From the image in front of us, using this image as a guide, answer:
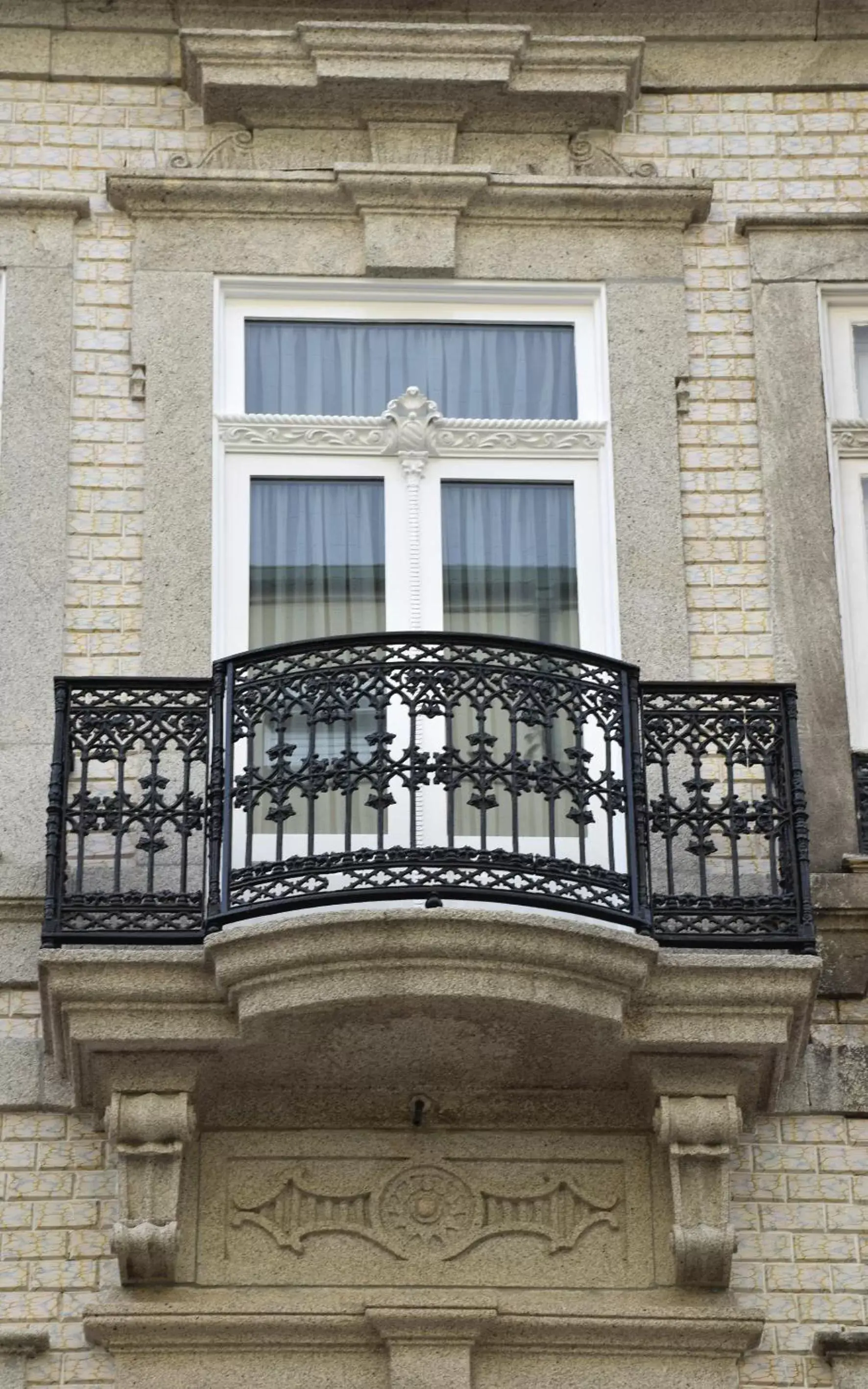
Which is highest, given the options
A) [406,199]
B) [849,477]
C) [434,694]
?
[406,199]

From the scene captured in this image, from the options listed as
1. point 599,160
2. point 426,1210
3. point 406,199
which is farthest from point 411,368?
point 426,1210

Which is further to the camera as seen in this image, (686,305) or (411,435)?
(686,305)

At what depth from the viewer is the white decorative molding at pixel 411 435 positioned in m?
12.2

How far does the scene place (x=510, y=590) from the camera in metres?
12.0

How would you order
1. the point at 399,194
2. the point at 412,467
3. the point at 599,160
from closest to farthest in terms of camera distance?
the point at 412,467 → the point at 399,194 → the point at 599,160

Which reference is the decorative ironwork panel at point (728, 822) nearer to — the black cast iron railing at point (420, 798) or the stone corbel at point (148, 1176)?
the black cast iron railing at point (420, 798)

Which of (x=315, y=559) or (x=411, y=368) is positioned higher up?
(x=411, y=368)

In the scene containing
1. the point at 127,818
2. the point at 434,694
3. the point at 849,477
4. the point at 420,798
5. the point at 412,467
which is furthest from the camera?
the point at 849,477

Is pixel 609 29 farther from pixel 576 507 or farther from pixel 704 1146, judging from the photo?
pixel 704 1146

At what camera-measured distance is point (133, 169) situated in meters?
12.6

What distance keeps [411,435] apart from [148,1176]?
10.9 feet

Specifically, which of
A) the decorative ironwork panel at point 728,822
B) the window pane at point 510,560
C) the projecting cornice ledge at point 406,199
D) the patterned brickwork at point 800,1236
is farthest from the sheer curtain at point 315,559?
the patterned brickwork at point 800,1236

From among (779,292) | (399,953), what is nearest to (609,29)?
(779,292)

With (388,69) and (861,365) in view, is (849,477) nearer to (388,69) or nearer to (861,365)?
(861,365)
